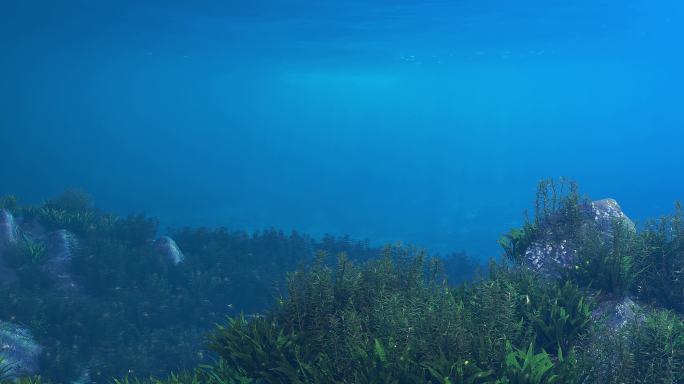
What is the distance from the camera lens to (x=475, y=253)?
99.1ft

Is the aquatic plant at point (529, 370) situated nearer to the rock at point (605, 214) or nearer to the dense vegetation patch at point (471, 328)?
the dense vegetation patch at point (471, 328)

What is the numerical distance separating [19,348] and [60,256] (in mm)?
5397

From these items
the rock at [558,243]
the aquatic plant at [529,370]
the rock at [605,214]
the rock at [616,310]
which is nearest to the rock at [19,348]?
the aquatic plant at [529,370]

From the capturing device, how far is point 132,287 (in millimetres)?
15711

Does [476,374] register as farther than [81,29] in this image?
No

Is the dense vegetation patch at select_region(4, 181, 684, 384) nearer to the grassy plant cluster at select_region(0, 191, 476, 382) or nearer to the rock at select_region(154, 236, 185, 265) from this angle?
the grassy plant cluster at select_region(0, 191, 476, 382)

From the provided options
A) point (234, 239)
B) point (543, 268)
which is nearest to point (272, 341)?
point (543, 268)

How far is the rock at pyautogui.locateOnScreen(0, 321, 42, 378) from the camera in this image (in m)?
10.6

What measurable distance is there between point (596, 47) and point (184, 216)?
135ft

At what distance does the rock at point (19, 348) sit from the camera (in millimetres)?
10648

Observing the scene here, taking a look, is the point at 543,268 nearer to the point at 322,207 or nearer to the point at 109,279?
the point at 109,279

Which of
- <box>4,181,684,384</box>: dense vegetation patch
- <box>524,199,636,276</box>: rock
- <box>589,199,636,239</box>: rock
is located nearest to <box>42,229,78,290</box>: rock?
<box>4,181,684,384</box>: dense vegetation patch

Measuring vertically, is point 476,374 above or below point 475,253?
below

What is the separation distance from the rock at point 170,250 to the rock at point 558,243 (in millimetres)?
11592
